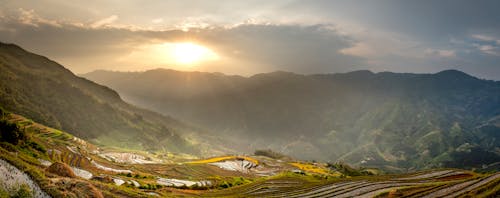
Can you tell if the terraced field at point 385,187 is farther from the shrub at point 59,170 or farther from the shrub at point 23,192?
the shrub at point 23,192

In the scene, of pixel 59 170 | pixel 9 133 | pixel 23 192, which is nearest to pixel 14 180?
pixel 23 192

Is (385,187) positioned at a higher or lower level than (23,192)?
lower

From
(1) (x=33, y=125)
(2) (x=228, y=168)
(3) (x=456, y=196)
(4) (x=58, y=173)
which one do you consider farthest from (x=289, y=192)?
(1) (x=33, y=125)

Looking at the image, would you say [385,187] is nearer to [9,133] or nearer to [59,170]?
[59,170]

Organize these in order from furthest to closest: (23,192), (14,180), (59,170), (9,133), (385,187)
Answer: (9,133) → (385,187) → (59,170) → (14,180) → (23,192)

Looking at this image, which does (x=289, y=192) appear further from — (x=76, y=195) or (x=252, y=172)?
(x=252, y=172)

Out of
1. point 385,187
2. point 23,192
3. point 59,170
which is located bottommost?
point 385,187

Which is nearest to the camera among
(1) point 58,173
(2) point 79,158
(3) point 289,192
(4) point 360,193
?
(1) point 58,173

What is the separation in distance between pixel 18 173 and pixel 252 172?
462ft

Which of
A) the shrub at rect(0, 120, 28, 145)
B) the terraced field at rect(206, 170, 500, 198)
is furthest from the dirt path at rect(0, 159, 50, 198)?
the terraced field at rect(206, 170, 500, 198)

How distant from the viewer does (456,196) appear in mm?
30375

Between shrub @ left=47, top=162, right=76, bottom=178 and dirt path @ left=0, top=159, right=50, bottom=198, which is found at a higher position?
dirt path @ left=0, top=159, right=50, bottom=198

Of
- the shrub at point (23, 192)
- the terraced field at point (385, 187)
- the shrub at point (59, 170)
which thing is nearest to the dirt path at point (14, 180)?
the shrub at point (23, 192)

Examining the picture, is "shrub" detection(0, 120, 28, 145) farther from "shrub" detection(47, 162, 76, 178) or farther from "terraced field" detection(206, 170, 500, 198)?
"terraced field" detection(206, 170, 500, 198)
